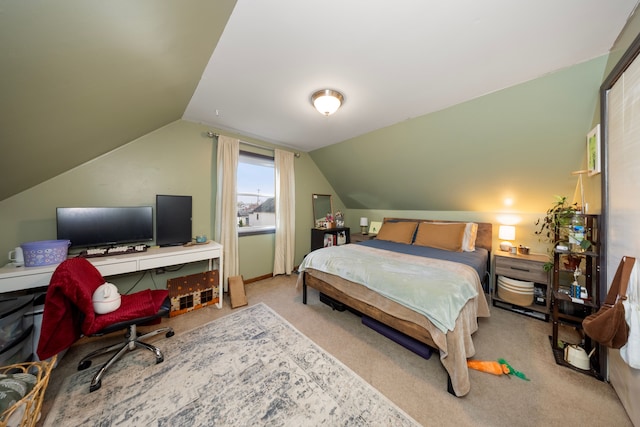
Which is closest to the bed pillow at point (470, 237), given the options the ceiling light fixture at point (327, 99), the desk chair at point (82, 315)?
the ceiling light fixture at point (327, 99)

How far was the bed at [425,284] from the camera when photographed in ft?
4.74

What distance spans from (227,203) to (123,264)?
134 cm

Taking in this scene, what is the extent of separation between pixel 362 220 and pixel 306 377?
329cm

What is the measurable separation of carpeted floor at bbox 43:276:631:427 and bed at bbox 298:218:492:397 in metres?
0.17

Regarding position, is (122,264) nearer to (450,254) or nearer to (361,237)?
(361,237)

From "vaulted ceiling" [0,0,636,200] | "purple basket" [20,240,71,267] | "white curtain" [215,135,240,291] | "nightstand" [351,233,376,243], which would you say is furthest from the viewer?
"nightstand" [351,233,376,243]

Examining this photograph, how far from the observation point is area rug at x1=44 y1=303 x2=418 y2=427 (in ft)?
4.17

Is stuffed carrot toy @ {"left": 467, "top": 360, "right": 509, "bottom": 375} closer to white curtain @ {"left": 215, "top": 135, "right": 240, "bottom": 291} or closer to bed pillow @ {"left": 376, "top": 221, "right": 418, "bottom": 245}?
bed pillow @ {"left": 376, "top": 221, "right": 418, "bottom": 245}

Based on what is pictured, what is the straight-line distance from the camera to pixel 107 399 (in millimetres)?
1396

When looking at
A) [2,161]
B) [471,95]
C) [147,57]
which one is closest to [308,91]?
[147,57]

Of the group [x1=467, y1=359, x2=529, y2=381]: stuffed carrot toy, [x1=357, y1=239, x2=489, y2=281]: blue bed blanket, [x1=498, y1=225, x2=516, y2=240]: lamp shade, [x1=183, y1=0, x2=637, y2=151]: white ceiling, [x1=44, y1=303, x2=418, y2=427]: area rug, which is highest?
[x1=183, y1=0, x2=637, y2=151]: white ceiling


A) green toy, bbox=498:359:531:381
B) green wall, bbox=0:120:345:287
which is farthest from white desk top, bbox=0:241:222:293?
green toy, bbox=498:359:531:381

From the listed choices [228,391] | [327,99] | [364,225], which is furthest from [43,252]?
[364,225]

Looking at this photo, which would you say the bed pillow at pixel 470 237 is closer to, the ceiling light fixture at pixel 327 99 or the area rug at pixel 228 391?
the area rug at pixel 228 391
